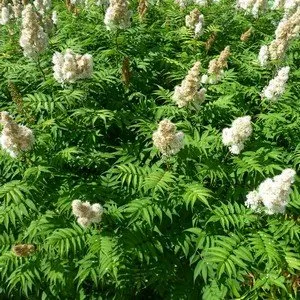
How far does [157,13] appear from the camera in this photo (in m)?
9.21

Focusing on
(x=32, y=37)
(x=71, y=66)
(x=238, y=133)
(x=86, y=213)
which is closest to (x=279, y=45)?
(x=238, y=133)

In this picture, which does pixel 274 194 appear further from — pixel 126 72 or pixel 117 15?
pixel 117 15

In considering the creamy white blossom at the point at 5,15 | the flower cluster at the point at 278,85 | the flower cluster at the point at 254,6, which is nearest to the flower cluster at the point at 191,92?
the flower cluster at the point at 278,85

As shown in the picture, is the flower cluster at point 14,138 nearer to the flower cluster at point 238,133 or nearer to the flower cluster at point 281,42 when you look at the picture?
the flower cluster at point 238,133

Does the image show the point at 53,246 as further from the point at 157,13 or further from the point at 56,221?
the point at 157,13

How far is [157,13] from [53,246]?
645 centimetres

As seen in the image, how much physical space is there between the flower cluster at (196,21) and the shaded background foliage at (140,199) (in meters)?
1.48

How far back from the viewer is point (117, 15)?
22.1 ft

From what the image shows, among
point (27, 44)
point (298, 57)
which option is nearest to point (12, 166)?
point (27, 44)

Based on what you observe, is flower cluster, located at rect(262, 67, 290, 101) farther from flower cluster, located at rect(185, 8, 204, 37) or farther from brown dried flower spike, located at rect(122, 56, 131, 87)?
flower cluster, located at rect(185, 8, 204, 37)

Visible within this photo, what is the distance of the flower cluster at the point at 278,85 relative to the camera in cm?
561

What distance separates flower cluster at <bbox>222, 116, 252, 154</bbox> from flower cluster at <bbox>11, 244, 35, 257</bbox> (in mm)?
2686

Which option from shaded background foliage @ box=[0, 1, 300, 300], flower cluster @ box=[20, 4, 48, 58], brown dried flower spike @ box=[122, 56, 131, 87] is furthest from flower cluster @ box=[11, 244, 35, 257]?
flower cluster @ box=[20, 4, 48, 58]

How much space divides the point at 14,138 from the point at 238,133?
8.77ft
